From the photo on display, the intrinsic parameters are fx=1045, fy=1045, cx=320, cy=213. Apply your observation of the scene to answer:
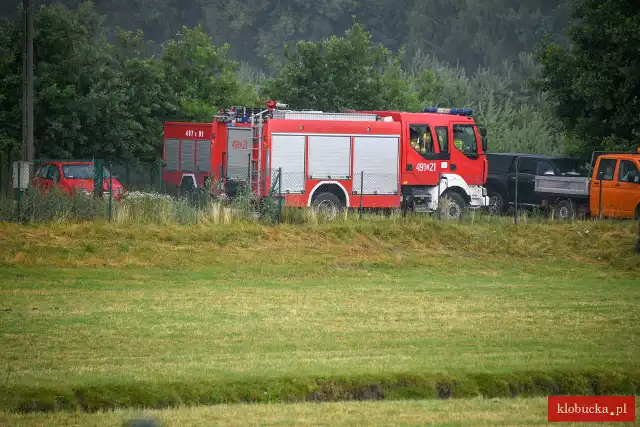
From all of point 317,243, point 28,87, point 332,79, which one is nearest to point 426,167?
point 317,243

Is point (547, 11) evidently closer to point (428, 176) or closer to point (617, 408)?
point (428, 176)

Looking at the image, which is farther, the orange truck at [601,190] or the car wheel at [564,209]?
the car wheel at [564,209]

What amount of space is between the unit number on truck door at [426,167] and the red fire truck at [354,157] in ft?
0.10

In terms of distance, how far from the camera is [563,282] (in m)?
21.2

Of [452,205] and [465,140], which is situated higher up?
[465,140]

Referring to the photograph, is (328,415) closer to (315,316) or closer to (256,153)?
(315,316)

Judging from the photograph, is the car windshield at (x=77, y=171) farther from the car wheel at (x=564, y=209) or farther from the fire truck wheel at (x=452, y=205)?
the car wheel at (x=564, y=209)

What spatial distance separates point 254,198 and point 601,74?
12.3 metres

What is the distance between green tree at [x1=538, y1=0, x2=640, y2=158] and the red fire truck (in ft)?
14.4

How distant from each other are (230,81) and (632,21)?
18.3m

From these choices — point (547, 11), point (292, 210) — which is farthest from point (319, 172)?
point (547, 11)

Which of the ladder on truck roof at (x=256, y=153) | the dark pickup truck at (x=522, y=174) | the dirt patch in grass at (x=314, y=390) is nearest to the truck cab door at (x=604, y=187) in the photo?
the dark pickup truck at (x=522, y=174)

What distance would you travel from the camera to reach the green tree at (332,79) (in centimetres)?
4241

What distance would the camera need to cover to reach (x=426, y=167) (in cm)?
3047
